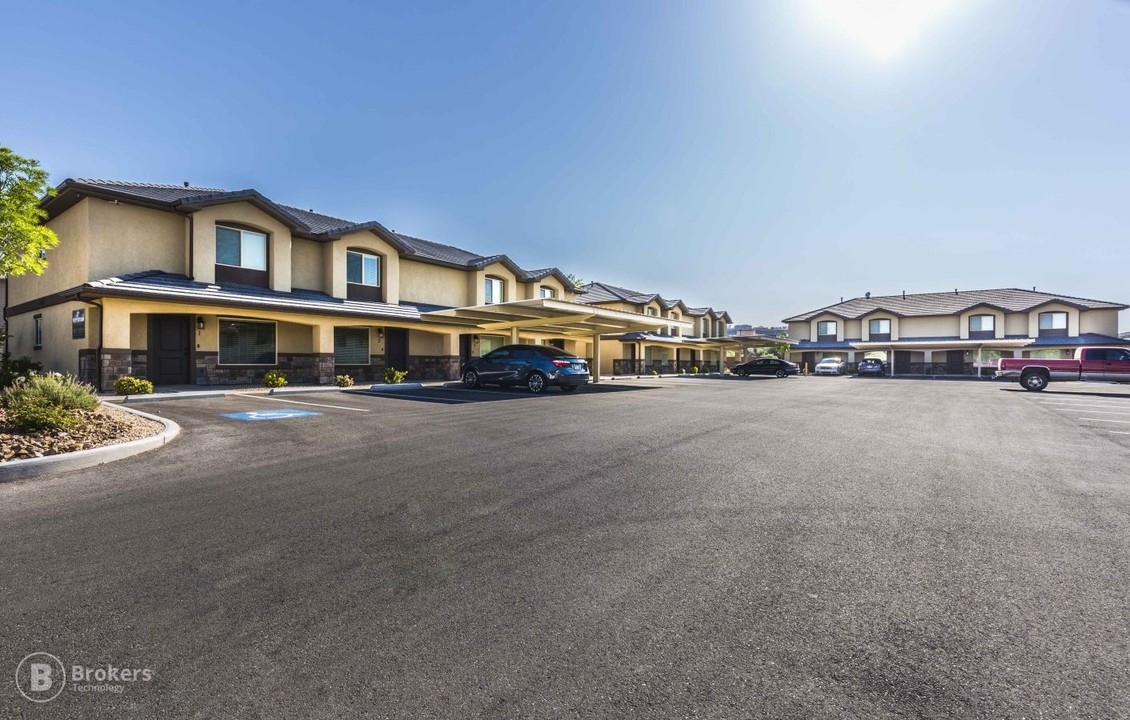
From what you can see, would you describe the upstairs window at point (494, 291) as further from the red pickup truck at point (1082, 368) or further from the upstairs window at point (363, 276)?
the red pickup truck at point (1082, 368)

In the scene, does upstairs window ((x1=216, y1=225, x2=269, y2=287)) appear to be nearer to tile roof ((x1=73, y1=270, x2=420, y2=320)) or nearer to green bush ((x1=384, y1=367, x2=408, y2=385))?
tile roof ((x1=73, y1=270, x2=420, y2=320))

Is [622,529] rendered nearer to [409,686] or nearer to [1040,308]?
[409,686]

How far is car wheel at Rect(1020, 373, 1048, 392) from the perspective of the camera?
74.9 ft

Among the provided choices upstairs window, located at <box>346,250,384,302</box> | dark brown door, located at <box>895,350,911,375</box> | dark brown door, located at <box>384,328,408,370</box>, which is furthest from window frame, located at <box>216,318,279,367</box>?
dark brown door, located at <box>895,350,911,375</box>

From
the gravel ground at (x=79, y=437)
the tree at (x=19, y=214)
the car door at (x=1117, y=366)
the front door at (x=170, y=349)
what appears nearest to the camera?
the gravel ground at (x=79, y=437)

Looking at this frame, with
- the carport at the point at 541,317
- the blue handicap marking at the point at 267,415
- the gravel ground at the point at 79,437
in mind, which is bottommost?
the blue handicap marking at the point at 267,415

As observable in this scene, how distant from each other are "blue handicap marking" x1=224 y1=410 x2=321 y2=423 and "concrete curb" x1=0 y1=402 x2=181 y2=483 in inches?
105

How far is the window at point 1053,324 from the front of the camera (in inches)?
1622

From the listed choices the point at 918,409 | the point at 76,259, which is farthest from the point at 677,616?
the point at 76,259

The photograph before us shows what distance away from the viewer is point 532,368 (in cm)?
1736

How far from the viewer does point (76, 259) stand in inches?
635

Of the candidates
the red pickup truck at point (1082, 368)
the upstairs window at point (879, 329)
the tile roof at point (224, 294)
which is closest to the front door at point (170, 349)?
the tile roof at point (224, 294)

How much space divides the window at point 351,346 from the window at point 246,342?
7.86 ft

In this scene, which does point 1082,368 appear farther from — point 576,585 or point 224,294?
point 224,294
